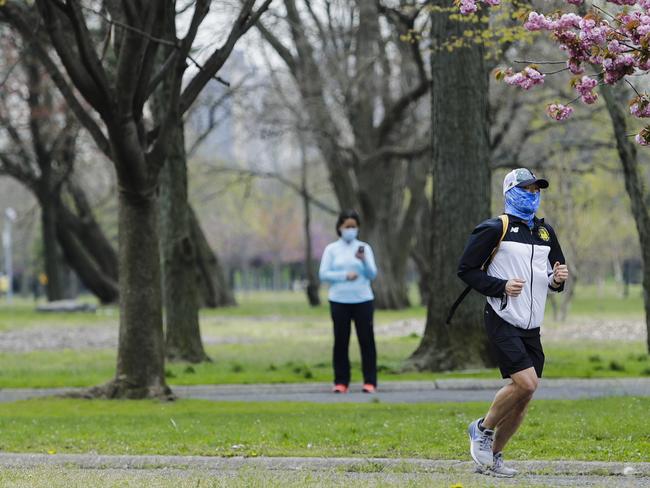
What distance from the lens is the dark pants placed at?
13.8 meters

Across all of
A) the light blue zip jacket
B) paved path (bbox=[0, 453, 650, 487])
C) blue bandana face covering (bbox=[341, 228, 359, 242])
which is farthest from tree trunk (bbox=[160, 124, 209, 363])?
paved path (bbox=[0, 453, 650, 487])

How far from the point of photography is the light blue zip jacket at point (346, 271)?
1368cm

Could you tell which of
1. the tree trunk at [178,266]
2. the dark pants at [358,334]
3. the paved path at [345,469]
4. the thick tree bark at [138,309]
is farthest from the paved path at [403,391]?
the paved path at [345,469]

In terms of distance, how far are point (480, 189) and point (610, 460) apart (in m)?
7.92

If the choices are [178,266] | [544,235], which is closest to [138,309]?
[178,266]

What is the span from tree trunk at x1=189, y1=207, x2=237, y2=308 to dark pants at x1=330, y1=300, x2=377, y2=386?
27923mm

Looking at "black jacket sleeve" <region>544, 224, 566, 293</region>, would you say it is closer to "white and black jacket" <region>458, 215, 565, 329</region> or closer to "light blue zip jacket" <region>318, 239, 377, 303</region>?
"white and black jacket" <region>458, 215, 565, 329</region>

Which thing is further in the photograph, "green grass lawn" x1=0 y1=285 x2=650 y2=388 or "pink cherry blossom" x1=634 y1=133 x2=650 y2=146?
"green grass lawn" x1=0 y1=285 x2=650 y2=388

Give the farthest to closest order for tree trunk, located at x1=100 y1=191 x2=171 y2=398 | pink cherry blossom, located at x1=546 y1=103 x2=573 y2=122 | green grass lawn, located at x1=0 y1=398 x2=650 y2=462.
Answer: tree trunk, located at x1=100 y1=191 x2=171 y2=398
green grass lawn, located at x1=0 y1=398 x2=650 y2=462
pink cherry blossom, located at x1=546 y1=103 x2=573 y2=122

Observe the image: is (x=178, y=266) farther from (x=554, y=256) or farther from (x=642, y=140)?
(x=642, y=140)

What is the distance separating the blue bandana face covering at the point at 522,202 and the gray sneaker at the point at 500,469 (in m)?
1.53

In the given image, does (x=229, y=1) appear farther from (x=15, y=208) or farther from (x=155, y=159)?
(x=15, y=208)

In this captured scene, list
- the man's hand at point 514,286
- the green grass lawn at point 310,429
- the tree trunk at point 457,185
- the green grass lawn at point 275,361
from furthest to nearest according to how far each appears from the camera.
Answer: the tree trunk at point 457,185, the green grass lawn at point 275,361, the green grass lawn at point 310,429, the man's hand at point 514,286

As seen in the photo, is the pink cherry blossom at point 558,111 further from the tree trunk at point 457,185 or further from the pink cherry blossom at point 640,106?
the tree trunk at point 457,185
